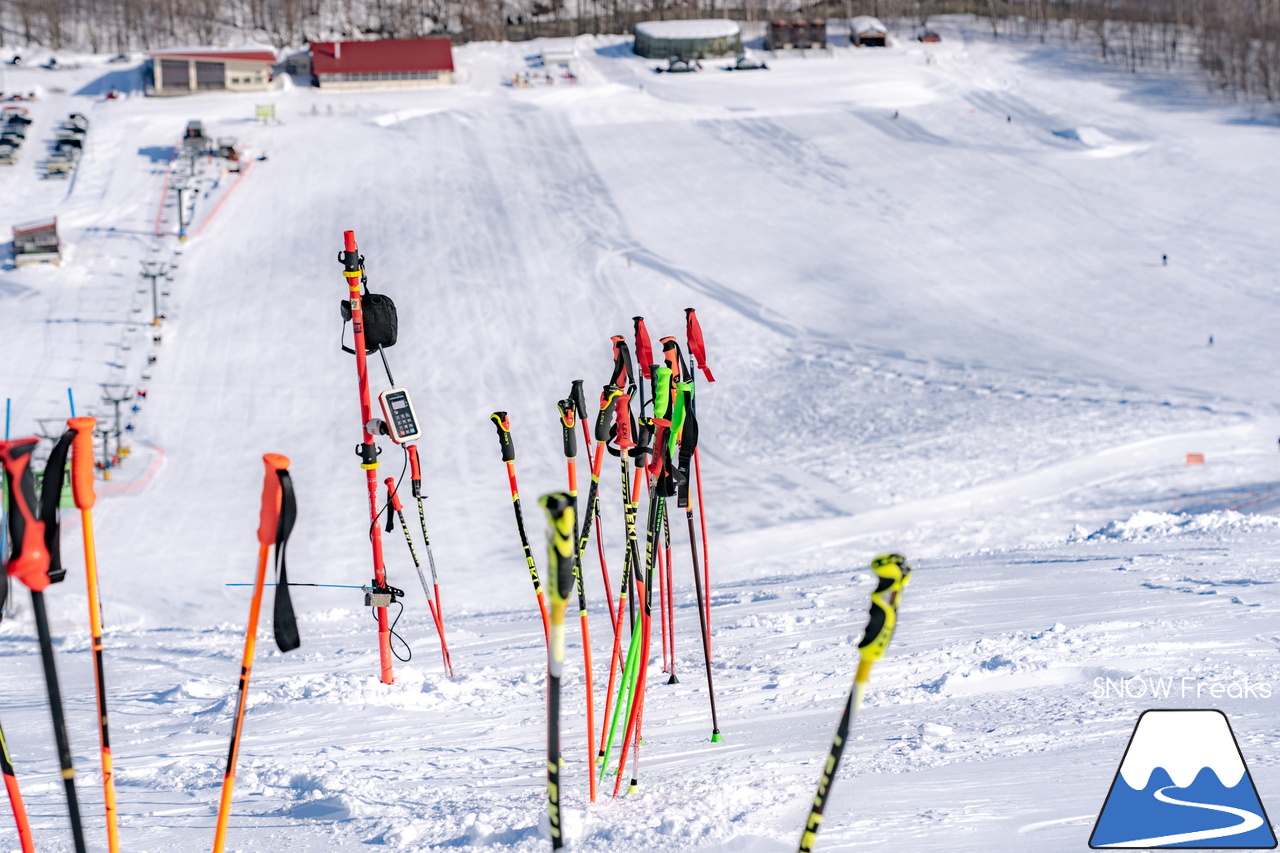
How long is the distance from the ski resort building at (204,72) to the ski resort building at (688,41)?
16431mm

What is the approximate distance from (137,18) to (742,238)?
5292 centimetres

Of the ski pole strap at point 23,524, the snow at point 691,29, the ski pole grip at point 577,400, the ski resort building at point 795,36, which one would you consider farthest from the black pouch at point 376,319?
the ski resort building at point 795,36

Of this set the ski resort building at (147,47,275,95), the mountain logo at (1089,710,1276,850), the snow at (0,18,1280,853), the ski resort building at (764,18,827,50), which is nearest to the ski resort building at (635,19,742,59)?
the snow at (0,18,1280,853)

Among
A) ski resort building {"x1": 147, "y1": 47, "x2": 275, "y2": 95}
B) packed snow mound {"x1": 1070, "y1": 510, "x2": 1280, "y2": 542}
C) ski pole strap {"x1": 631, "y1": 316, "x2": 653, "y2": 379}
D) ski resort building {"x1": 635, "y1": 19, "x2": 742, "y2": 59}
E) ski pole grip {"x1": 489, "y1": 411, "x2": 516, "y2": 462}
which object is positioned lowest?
packed snow mound {"x1": 1070, "y1": 510, "x2": 1280, "y2": 542}

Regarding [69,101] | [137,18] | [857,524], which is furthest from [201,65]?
[857,524]

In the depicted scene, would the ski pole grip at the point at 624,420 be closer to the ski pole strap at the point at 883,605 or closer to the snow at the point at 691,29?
the ski pole strap at the point at 883,605

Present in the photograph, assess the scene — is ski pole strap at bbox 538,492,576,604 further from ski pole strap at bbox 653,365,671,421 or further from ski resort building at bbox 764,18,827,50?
ski resort building at bbox 764,18,827,50

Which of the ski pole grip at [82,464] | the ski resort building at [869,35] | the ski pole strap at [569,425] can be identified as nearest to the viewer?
the ski pole grip at [82,464]

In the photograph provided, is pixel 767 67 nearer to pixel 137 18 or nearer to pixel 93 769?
pixel 137 18

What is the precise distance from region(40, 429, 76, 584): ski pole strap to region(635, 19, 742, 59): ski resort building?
52.0 metres

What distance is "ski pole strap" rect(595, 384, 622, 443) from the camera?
22.3 ft

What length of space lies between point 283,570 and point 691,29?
53.7 metres

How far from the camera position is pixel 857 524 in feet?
55.6

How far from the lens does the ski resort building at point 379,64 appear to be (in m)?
48.3
